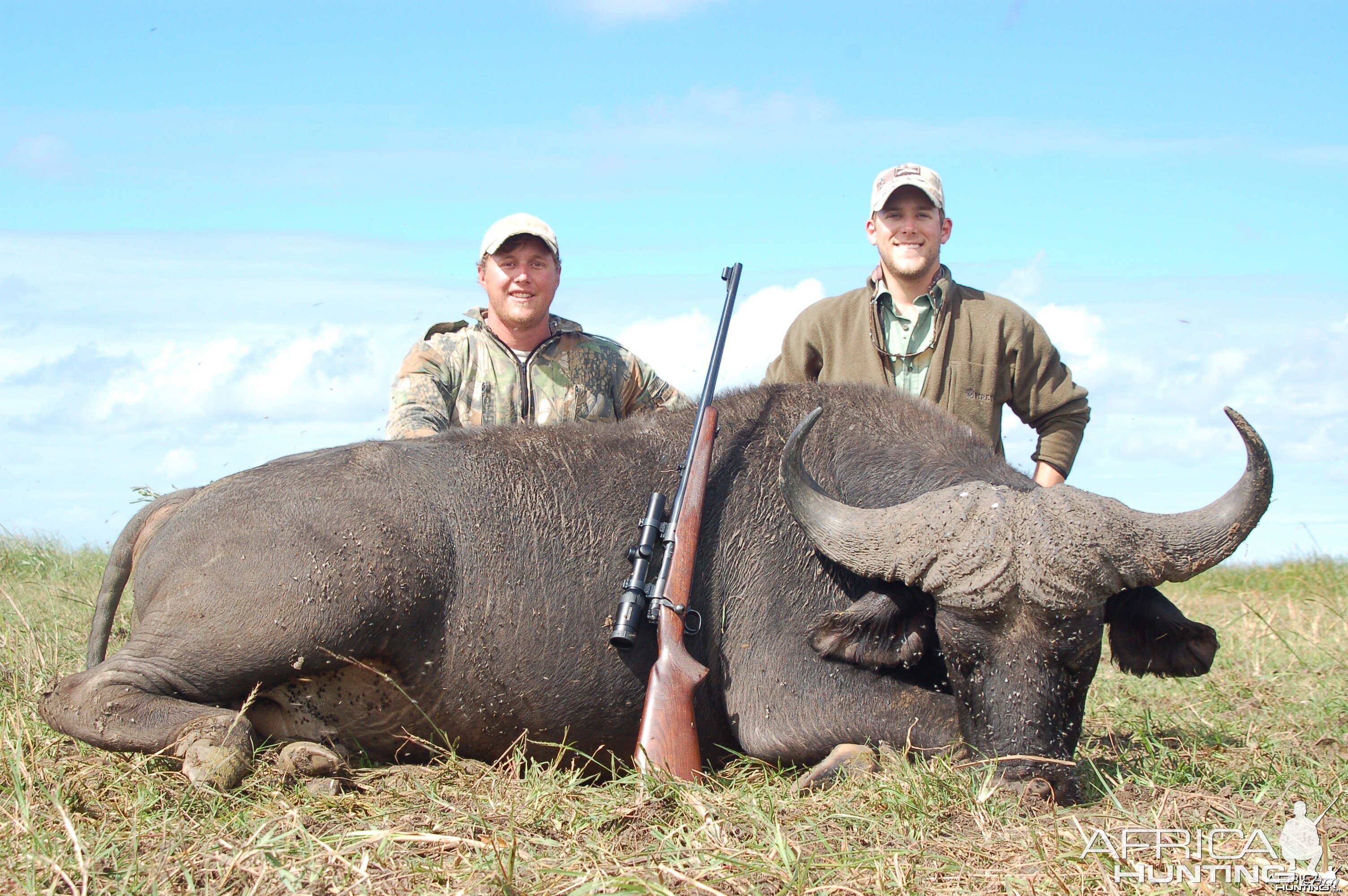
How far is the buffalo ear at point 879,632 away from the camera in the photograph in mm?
4309

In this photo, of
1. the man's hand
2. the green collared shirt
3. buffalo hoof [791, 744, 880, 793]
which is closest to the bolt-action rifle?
buffalo hoof [791, 744, 880, 793]

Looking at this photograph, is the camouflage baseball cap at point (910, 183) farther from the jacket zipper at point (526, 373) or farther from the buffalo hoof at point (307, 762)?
the buffalo hoof at point (307, 762)

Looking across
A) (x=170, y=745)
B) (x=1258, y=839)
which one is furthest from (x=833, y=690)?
(x=170, y=745)

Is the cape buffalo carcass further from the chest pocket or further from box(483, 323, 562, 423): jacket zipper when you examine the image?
box(483, 323, 562, 423): jacket zipper

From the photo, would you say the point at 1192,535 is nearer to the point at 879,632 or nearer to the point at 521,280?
the point at 879,632

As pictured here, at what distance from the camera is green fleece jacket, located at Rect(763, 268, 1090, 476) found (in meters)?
6.28

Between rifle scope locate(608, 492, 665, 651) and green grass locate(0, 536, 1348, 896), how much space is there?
1.77 ft

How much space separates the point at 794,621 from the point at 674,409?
3.85 ft

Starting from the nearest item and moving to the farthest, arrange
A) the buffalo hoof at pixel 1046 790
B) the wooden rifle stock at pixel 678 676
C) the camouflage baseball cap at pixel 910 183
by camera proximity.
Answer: the buffalo hoof at pixel 1046 790
the wooden rifle stock at pixel 678 676
the camouflage baseball cap at pixel 910 183

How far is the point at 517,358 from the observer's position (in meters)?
6.65

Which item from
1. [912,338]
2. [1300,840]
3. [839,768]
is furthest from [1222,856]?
[912,338]

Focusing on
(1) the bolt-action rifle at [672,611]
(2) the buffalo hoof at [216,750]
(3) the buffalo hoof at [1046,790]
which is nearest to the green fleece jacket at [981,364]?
(1) the bolt-action rifle at [672,611]

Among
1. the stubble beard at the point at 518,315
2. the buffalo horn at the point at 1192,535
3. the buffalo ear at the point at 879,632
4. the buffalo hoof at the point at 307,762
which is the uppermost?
the stubble beard at the point at 518,315

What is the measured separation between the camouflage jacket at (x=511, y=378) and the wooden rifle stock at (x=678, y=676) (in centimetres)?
195
